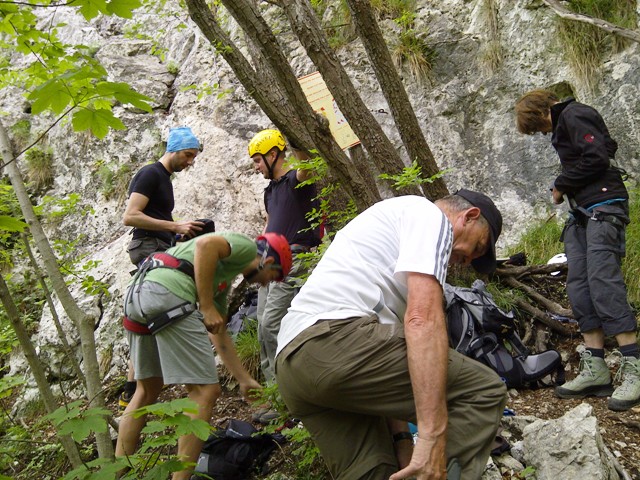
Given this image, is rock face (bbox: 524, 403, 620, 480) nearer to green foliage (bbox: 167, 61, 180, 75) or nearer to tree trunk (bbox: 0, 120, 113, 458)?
tree trunk (bbox: 0, 120, 113, 458)

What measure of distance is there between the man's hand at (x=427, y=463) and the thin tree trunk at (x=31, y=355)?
4.02ft

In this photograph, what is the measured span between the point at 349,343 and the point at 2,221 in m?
1.34

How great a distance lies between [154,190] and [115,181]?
190 inches

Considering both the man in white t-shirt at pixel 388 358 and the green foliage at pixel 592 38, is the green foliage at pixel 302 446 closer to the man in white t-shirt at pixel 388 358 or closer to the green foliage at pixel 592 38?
the man in white t-shirt at pixel 388 358

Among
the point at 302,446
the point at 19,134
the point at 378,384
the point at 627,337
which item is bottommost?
the point at 627,337

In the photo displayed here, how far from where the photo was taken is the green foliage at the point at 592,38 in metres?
Answer: 5.48

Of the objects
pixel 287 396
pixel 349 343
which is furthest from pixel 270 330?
pixel 349 343

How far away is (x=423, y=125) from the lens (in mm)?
6559

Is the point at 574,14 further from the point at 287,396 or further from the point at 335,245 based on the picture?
the point at 287,396

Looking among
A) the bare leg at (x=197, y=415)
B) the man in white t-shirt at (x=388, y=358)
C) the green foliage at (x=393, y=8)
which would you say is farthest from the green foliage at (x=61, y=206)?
the green foliage at (x=393, y=8)

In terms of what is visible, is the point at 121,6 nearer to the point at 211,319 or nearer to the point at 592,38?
the point at 211,319

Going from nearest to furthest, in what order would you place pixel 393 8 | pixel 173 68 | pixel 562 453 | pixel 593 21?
pixel 562 453 → pixel 593 21 → pixel 393 8 → pixel 173 68

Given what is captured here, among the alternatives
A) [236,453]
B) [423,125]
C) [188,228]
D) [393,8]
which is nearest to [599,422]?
[236,453]

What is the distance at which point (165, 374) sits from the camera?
9.29ft
